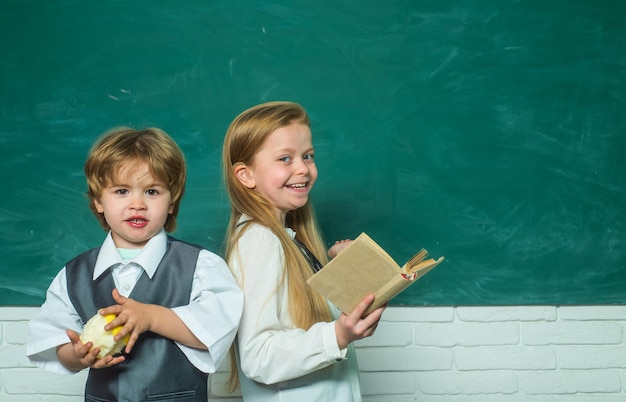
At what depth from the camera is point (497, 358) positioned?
2369 millimetres

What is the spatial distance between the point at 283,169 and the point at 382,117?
2.62ft

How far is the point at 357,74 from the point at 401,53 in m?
0.16

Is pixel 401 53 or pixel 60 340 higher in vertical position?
pixel 401 53

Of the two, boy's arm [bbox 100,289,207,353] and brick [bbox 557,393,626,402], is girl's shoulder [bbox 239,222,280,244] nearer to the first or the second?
boy's arm [bbox 100,289,207,353]

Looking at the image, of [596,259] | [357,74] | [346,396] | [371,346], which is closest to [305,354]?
[346,396]

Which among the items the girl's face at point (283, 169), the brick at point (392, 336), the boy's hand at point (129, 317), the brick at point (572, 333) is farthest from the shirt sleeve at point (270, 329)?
the brick at point (572, 333)

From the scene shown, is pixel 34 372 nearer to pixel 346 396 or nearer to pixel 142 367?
pixel 142 367

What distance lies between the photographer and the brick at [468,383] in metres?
2.37

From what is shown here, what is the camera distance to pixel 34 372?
7.60 feet

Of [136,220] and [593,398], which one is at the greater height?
[136,220]

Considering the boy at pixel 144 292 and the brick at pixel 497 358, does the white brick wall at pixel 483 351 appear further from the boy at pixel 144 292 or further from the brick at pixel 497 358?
the boy at pixel 144 292

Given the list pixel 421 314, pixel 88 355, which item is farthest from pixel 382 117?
pixel 88 355

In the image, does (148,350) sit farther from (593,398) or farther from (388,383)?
(593,398)

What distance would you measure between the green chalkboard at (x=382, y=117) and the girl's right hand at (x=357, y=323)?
2.99 ft
